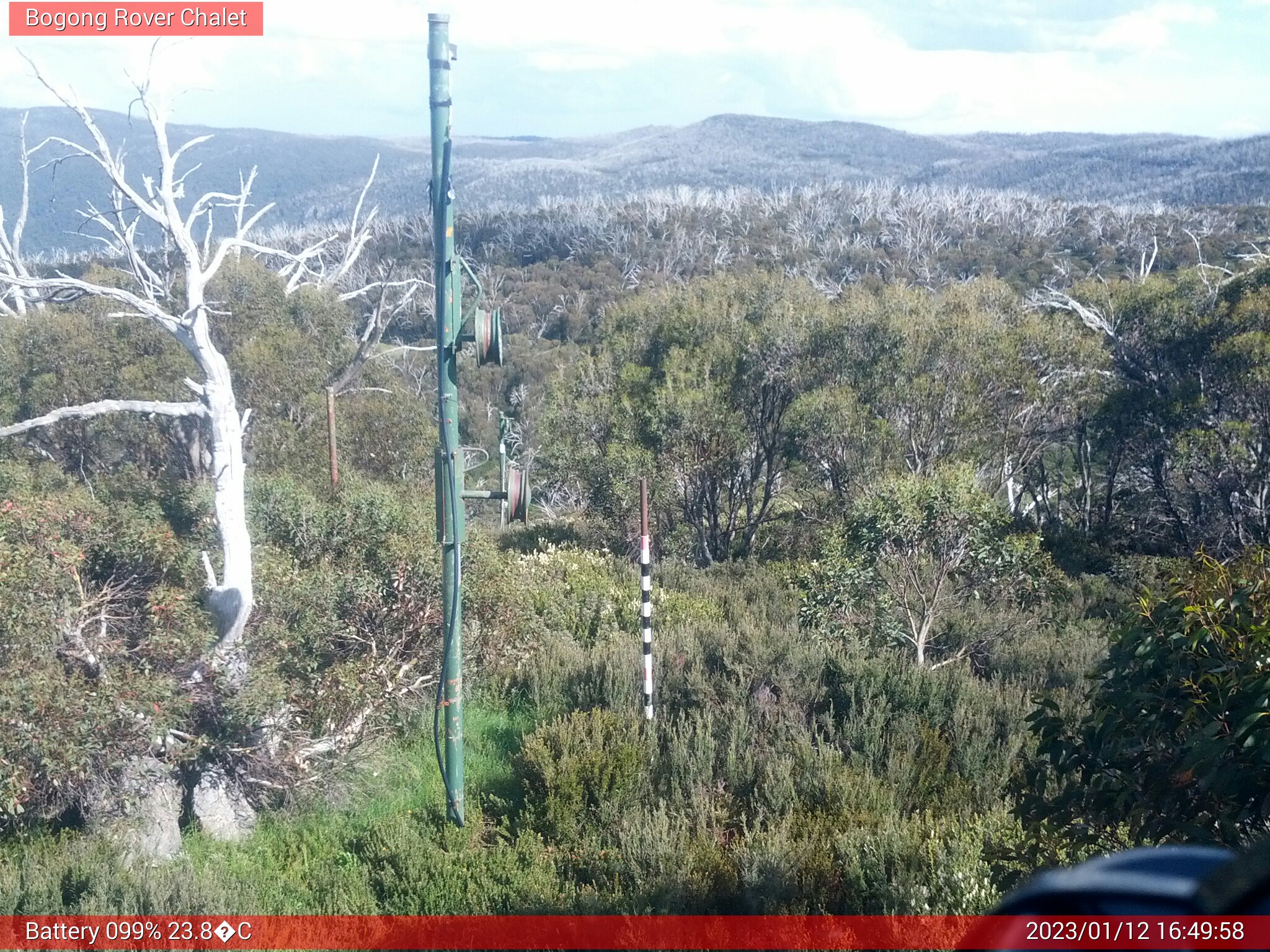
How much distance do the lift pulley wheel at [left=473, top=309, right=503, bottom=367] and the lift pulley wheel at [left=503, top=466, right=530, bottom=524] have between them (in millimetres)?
655

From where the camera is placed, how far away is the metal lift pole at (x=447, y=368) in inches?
214

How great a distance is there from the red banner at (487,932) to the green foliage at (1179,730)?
34.0 inches

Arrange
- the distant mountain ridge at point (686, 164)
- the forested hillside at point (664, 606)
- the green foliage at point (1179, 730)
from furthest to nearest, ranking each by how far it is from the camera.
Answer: the distant mountain ridge at point (686, 164), the forested hillside at point (664, 606), the green foliage at point (1179, 730)

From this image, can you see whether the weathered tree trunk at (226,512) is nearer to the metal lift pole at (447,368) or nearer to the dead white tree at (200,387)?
the dead white tree at (200,387)

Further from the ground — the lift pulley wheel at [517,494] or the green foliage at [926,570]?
the lift pulley wheel at [517,494]

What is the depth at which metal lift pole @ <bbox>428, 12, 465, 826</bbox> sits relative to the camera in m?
5.43

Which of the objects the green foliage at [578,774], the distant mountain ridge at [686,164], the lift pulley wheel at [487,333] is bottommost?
the green foliage at [578,774]

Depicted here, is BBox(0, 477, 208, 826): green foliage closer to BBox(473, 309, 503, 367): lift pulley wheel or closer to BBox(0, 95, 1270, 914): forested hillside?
BBox(0, 95, 1270, 914): forested hillside

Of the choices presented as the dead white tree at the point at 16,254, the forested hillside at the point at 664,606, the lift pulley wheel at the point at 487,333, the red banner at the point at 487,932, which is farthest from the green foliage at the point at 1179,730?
the dead white tree at the point at 16,254

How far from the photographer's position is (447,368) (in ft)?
18.5

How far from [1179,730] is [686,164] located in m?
119

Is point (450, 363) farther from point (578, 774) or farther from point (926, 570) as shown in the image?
point (926, 570)

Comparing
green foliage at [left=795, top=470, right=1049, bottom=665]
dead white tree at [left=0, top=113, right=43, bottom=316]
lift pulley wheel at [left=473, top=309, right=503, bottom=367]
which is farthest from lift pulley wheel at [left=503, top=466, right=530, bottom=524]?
dead white tree at [left=0, top=113, right=43, bottom=316]

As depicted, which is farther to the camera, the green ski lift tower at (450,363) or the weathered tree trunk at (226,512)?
the weathered tree trunk at (226,512)
